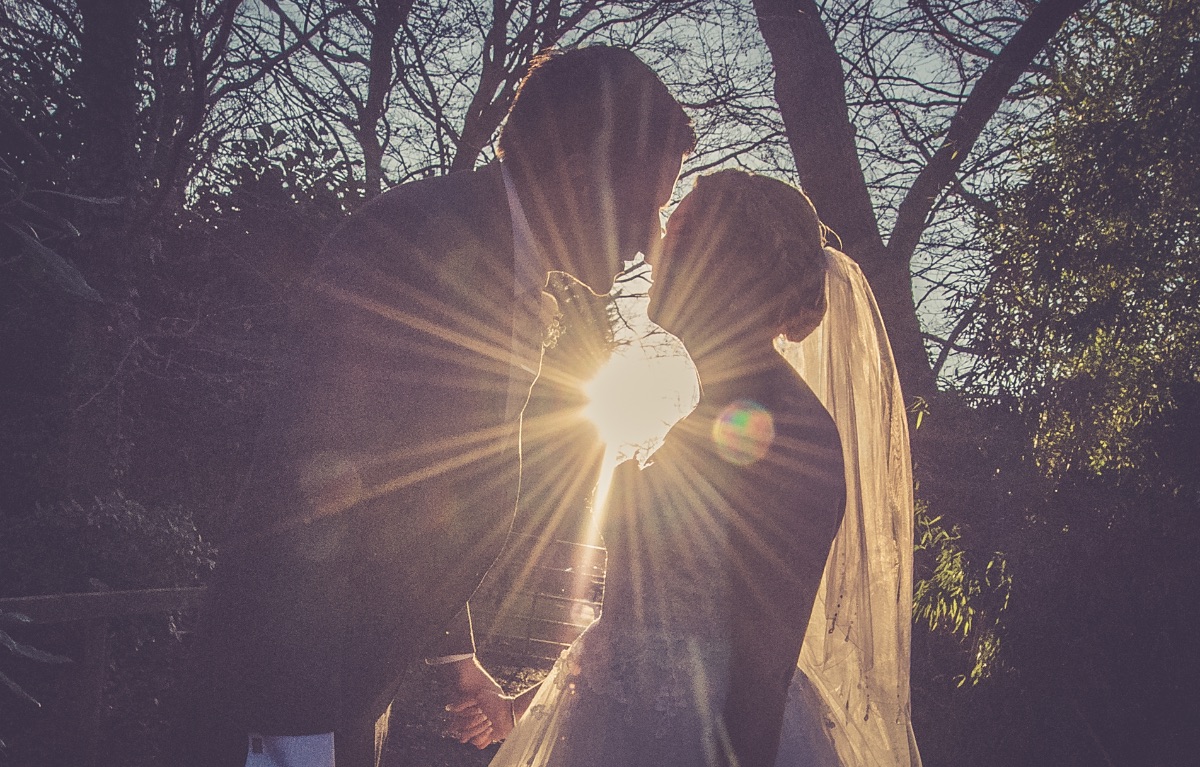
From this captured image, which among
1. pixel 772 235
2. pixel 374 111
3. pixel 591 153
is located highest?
pixel 374 111

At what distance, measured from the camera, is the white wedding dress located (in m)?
1.73

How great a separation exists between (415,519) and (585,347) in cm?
969

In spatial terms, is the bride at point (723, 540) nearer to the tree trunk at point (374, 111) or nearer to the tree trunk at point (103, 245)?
the tree trunk at point (103, 245)

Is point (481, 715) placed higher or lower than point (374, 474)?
lower

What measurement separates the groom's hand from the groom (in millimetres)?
481

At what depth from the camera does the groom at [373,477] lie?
4.58 feet

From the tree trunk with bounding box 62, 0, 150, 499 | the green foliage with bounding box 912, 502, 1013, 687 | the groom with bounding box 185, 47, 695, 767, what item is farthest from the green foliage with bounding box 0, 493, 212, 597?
the green foliage with bounding box 912, 502, 1013, 687

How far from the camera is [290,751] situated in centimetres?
138

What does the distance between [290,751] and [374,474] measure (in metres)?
0.50

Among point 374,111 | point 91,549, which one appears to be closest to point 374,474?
point 91,549

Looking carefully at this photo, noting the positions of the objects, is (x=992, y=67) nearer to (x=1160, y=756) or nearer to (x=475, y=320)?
(x=1160, y=756)

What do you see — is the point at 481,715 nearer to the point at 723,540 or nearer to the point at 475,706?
the point at 475,706

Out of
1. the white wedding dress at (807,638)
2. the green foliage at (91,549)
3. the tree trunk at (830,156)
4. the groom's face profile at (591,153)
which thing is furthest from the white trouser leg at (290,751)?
the tree trunk at (830,156)

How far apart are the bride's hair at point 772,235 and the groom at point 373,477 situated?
0.46 meters
